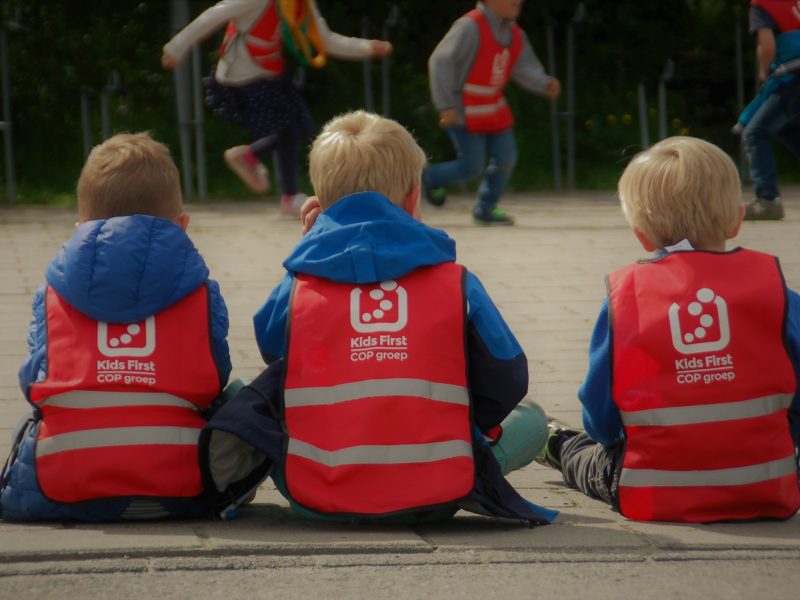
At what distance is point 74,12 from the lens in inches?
560

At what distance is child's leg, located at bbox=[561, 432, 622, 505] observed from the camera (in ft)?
13.8

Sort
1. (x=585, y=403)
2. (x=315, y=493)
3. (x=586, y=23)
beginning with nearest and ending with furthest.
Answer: (x=315, y=493)
(x=585, y=403)
(x=586, y=23)

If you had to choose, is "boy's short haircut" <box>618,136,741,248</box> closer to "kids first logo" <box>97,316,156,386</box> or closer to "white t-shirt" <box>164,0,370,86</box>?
"kids first logo" <box>97,316,156,386</box>

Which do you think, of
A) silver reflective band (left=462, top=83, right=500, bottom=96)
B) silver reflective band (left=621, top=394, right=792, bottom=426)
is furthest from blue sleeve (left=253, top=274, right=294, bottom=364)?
silver reflective band (left=462, top=83, right=500, bottom=96)

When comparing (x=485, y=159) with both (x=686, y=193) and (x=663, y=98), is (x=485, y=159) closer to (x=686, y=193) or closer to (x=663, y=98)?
(x=663, y=98)

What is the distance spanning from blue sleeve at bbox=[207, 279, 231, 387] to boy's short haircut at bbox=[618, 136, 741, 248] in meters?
1.11

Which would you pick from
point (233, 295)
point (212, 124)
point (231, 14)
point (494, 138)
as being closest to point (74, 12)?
point (212, 124)

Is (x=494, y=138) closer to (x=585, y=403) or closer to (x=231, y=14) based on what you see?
(x=231, y=14)

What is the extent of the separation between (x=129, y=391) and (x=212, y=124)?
400 inches

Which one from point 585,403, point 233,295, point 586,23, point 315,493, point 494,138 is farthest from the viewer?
point 586,23

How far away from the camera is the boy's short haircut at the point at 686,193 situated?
4043mm

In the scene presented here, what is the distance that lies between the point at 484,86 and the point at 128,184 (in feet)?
20.2

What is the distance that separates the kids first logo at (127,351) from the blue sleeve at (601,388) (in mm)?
1095

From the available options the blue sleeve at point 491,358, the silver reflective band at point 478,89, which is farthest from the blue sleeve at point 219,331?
the silver reflective band at point 478,89
